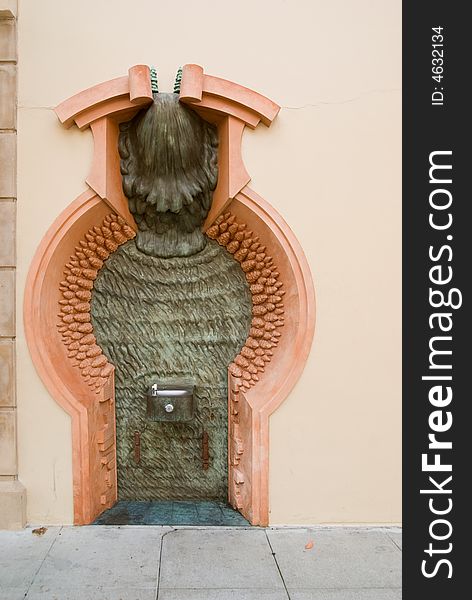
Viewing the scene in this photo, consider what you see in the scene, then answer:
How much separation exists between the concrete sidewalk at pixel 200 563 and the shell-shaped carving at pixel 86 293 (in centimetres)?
120

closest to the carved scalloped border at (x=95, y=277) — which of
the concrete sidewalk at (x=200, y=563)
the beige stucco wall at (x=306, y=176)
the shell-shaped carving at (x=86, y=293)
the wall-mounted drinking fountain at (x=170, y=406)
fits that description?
the shell-shaped carving at (x=86, y=293)

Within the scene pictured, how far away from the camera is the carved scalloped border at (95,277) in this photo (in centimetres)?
381

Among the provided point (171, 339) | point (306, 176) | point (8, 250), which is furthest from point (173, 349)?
point (306, 176)

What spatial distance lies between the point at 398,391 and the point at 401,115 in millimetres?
2176

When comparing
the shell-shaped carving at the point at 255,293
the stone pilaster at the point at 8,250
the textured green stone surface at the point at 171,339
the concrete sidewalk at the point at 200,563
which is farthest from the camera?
the textured green stone surface at the point at 171,339

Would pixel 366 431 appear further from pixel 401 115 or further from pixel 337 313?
pixel 401 115

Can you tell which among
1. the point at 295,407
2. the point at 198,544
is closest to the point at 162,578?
the point at 198,544

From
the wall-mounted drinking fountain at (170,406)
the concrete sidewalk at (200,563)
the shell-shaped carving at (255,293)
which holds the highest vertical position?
the shell-shaped carving at (255,293)

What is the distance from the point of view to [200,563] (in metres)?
3.13

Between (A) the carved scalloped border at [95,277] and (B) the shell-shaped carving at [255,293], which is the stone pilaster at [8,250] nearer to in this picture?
(A) the carved scalloped border at [95,277]

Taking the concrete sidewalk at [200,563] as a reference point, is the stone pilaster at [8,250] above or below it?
above

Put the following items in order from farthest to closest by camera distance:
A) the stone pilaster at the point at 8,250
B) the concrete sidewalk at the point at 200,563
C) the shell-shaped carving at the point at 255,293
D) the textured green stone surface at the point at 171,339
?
the textured green stone surface at the point at 171,339 < the shell-shaped carving at the point at 255,293 < the stone pilaster at the point at 8,250 < the concrete sidewalk at the point at 200,563

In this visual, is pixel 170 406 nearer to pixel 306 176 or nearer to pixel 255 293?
pixel 255 293

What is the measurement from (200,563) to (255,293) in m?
2.04
